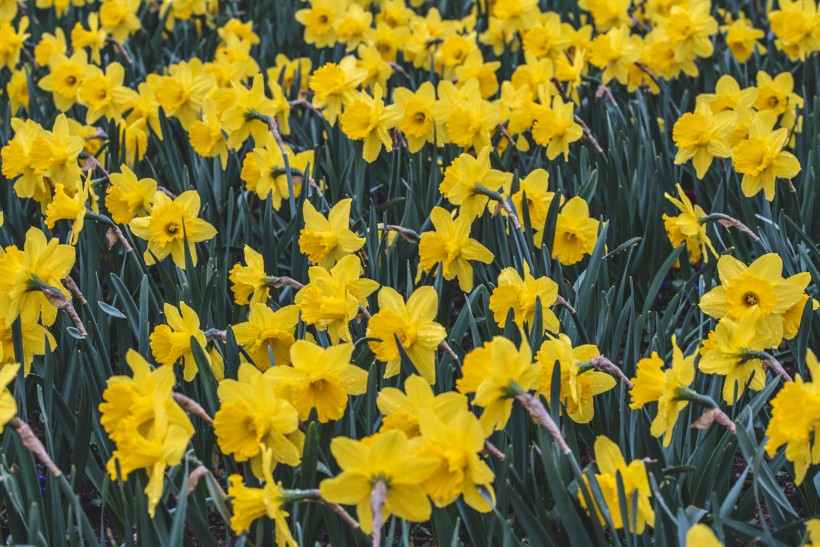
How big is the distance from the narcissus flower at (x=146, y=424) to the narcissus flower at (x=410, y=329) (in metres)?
0.40

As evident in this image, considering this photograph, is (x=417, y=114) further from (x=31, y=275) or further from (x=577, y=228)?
(x=31, y=275)

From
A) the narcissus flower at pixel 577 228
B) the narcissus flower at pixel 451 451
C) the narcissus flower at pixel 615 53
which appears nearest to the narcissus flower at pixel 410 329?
the narcissus flower at pixel 451 451

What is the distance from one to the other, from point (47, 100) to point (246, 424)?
2.90 m

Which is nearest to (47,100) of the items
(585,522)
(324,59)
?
(324,59)

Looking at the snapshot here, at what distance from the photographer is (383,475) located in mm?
1400

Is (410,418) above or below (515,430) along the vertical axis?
above

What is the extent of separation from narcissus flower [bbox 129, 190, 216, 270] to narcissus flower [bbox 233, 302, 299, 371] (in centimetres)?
53

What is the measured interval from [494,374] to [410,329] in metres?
0.31

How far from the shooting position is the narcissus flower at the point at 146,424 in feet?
4.79

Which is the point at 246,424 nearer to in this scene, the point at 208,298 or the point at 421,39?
the point at 208,298

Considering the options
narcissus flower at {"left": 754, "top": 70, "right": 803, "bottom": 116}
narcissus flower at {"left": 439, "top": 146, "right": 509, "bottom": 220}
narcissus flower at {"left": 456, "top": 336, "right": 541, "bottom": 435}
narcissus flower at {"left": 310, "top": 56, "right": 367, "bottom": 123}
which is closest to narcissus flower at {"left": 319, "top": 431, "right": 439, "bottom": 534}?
narcissus flower at {"left": 456, "top": 336, "right": 541, "bottom": 435}

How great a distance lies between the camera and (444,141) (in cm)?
303

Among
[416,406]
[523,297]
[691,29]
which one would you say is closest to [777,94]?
[691,29]

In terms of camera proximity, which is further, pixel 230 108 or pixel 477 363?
pixel 230 108
